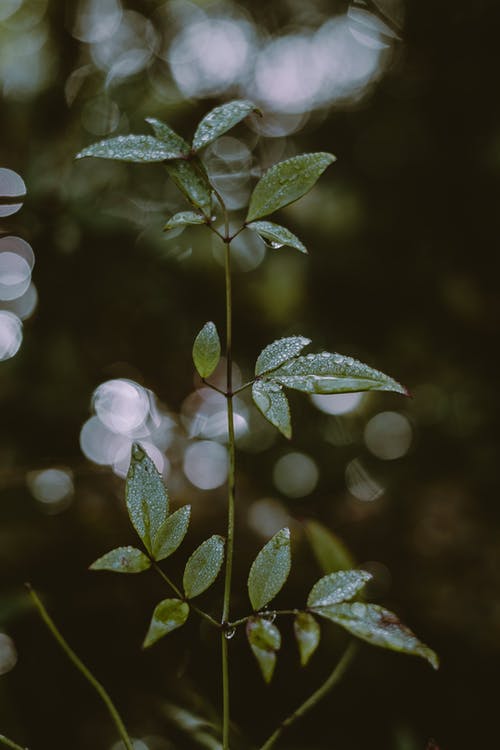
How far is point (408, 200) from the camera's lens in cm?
156

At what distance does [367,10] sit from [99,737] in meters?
1.99

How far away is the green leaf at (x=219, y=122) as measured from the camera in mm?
431

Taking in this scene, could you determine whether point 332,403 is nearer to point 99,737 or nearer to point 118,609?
point 118,609

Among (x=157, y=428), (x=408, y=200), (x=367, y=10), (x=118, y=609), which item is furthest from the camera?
(x=367, y=10)

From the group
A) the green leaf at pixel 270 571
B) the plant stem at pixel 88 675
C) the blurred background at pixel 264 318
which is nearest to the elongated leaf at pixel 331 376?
the green leaf at pixel 270 571

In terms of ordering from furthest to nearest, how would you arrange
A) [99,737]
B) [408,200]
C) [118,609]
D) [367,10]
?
[367,10]
[408,200]
[118,609]
[99,737]

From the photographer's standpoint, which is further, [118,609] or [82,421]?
[82,421]

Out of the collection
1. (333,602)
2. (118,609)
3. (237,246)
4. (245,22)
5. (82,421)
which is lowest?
(118,609)

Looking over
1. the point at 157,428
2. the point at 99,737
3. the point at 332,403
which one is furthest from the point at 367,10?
the point at 99,737

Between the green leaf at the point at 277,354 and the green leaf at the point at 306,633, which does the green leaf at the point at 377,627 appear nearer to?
the green leaf at the point at 306,633

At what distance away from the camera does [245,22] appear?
1.80m

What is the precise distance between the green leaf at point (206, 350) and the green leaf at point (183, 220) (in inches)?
3.2

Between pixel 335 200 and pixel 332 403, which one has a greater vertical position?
pixel 335 200

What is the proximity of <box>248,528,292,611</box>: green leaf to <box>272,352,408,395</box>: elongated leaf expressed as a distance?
11 centimetres
